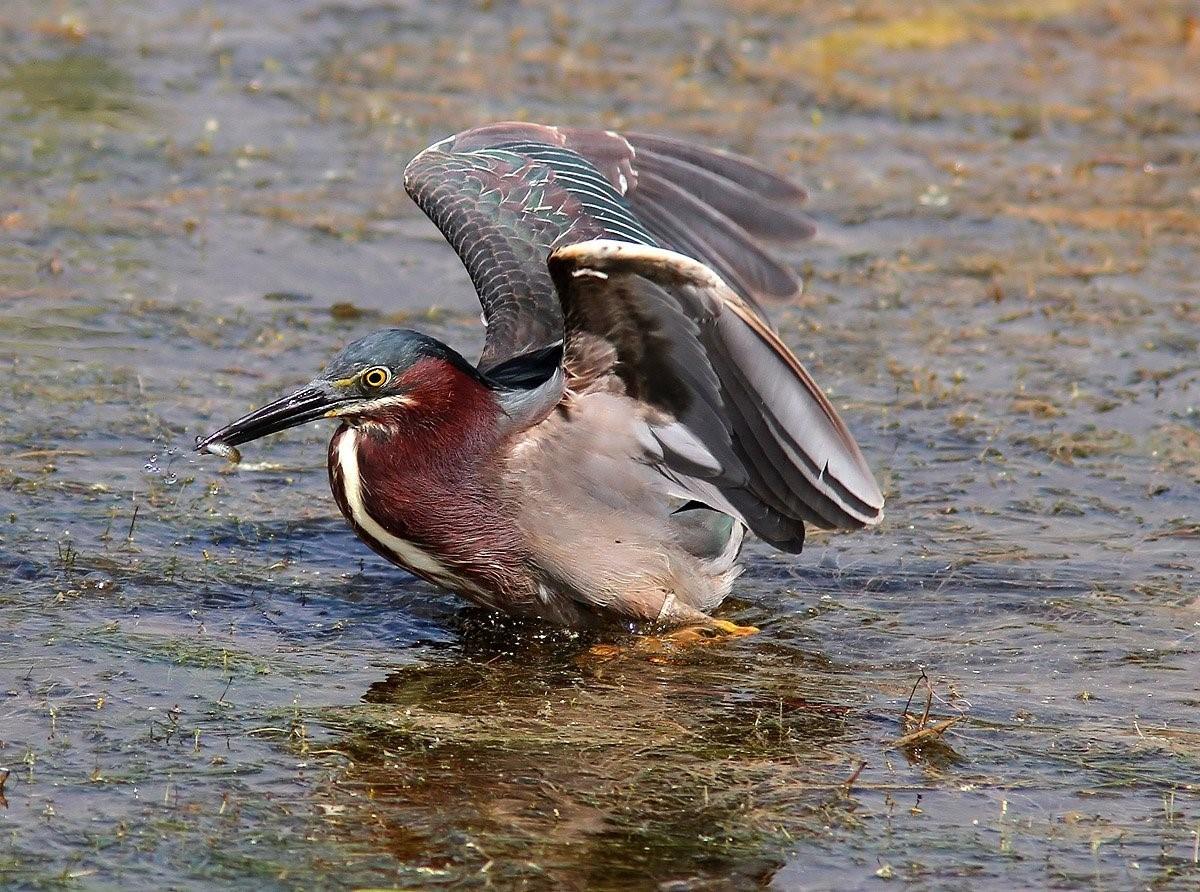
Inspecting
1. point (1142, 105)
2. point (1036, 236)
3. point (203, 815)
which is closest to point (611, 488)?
point (203, 815)

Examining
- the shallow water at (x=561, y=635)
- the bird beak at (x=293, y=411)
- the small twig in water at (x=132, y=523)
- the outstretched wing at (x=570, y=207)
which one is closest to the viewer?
the shallow water at (x=561, y=635)

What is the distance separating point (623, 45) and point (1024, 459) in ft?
18.2

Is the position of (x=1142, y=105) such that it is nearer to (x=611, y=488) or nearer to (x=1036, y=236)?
(x=1036, y=236)

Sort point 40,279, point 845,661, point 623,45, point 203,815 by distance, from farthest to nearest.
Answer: point 623,45 < point 40,279 < point 845,661 < point 203,815

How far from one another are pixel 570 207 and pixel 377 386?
159cm

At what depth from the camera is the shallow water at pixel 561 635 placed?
4438mm

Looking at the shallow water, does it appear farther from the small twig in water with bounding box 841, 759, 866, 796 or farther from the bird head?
the bird head

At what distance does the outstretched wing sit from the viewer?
6.70m

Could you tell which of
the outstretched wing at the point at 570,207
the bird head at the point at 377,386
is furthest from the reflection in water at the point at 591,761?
the outstretched wing at the point at 570,207

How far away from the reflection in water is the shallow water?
0.01 meters

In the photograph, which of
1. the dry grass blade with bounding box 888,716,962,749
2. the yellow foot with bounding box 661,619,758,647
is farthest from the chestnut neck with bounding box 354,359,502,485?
the dry grass blade with bounding box 888,716,962,749

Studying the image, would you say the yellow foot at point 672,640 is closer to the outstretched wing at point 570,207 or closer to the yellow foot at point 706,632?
the yellow foot at point 706,632

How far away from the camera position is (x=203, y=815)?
434 cm

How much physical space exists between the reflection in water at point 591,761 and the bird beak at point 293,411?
0.81 metres
